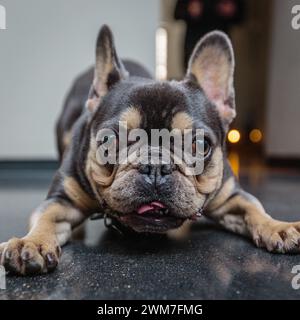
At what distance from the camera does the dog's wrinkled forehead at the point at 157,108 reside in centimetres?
154

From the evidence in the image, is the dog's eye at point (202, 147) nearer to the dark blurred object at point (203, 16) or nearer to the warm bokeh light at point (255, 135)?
the dark blurred object at point (203, 16)

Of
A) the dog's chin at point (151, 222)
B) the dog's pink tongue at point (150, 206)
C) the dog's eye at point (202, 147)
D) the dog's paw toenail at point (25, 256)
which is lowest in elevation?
the dog's paw toenail at point (25, 256)

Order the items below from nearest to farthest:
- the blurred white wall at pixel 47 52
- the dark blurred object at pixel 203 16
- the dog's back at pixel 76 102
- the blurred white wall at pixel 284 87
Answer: the dog's back at pixel 76 102
the blurred white wall at pixel 47 52
the blurred white wall at pixel 284 87
the dark blurred object at pixel 203 16

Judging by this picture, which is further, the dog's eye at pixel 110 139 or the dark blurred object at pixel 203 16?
the dark blurred object at pixel 203 16

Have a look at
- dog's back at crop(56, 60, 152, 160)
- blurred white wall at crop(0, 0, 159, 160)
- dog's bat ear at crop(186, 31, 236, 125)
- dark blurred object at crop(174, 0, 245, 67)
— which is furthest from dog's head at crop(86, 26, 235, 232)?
dark blurred object at crop(174, 0, 245, 67)

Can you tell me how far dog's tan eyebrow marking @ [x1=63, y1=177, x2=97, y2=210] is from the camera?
176 cm

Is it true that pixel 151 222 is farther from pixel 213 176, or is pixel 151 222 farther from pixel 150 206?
pixel 213 176

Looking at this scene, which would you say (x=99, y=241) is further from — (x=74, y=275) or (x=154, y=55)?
(x=154, y=55)

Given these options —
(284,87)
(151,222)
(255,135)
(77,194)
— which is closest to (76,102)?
(77,194)

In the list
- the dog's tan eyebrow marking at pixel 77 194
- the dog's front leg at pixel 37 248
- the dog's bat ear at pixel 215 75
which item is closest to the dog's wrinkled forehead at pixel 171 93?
the dog's bat ear at pixel 215 75

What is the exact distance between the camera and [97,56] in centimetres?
176

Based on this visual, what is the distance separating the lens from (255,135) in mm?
8031

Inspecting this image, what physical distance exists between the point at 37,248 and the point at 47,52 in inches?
137

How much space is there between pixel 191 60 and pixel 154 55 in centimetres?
283
